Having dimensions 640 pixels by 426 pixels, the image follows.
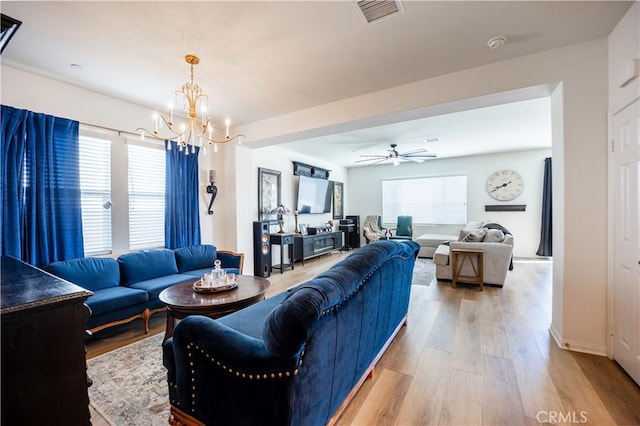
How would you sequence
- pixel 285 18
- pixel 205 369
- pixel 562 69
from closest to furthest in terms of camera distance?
pixel 205 369
pixel 285 18
pixel 562 69

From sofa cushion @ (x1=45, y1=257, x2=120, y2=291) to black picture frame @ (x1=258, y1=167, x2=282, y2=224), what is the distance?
2610 millimetres

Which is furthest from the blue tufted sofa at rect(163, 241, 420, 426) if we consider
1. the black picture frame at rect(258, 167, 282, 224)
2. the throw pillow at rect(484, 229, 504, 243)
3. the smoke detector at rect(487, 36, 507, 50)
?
the black picture frame at rect(258, 167, 282, 224)

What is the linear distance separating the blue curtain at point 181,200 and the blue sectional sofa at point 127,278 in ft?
0.94

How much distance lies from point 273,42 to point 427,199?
6.63m

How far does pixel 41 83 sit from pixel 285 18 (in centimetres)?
275

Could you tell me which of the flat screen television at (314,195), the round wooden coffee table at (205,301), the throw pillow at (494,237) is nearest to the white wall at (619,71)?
the throw pillow at (494,237)

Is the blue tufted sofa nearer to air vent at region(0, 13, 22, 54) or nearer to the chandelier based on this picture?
the chandelier

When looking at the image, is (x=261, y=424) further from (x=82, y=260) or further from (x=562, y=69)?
(x=562, y=69)

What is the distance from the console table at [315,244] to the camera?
597 centimetres

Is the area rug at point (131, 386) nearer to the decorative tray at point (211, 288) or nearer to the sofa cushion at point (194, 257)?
the decorative tray at point (211, 288)

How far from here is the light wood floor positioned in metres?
1.59

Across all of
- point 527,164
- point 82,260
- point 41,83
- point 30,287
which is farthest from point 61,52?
point 527,164

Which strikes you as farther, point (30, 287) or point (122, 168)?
point (122, 168)

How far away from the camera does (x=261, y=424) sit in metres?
1.13
